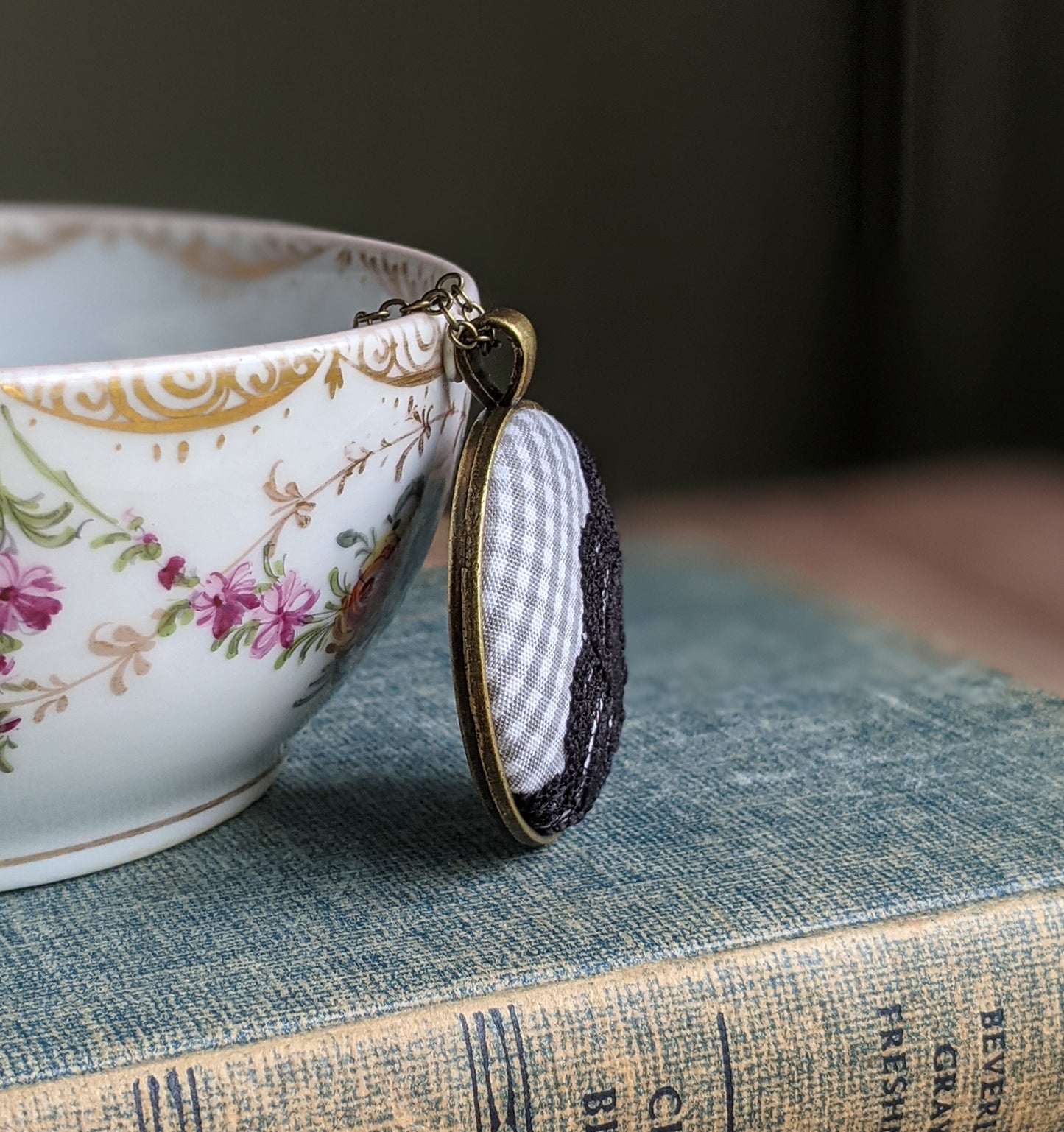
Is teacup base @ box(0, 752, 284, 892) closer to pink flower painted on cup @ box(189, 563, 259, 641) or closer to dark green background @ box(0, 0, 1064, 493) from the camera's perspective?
pink flower painted on cup @ box(189, 563, 259, 641)

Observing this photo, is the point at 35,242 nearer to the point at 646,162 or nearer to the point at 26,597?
the point at 26,597

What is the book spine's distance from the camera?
0.86ft

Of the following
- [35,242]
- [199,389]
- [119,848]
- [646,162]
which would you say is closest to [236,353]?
[199,389]

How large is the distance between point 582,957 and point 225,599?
0.32 feet

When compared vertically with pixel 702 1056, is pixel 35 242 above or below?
above

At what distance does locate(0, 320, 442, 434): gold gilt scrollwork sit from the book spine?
0.36ft

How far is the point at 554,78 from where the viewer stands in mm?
1111

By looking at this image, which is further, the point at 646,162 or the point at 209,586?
the point at 646,162

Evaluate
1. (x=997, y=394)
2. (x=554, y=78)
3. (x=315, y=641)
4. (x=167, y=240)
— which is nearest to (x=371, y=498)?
(x=315, y=641)

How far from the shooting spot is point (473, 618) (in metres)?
0.29

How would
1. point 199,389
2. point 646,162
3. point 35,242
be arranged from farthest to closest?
point 646,162, point 35,242, point 199,389

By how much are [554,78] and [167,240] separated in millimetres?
711

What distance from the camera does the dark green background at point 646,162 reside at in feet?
3.54

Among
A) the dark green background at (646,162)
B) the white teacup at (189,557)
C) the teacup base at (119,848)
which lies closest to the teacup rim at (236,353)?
the white teacup at (189,557)
